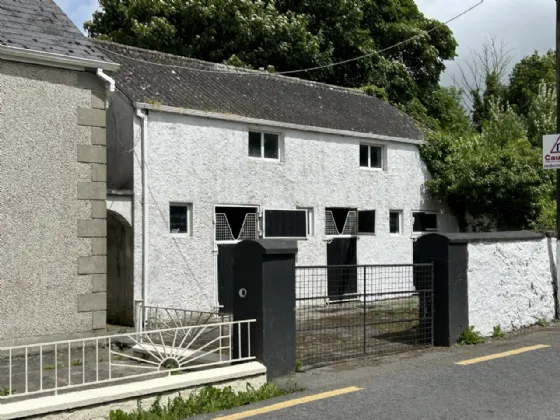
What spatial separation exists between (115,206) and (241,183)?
3151 millimetres

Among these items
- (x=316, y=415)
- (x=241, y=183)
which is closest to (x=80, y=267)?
(x=241, y=183)

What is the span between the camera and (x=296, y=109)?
17.9 meters

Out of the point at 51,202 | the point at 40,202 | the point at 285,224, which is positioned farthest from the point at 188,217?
the point at 40,202

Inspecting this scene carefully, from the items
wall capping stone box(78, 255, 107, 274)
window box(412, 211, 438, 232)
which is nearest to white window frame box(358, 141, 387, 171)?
window box(412, 211, 438, 232)

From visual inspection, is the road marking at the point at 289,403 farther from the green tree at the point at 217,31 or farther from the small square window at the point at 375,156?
the green tree at the point at 217,31

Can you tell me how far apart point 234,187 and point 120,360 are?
6003 millimetres

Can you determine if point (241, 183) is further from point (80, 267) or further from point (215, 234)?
point (80, 267)

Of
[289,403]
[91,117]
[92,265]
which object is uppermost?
[91,117]

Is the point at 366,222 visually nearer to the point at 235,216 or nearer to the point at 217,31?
the point at 235,216

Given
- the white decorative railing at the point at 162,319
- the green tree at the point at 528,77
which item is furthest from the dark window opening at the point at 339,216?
the green tree at the point at 528,77

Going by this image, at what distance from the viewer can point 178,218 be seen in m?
14.4

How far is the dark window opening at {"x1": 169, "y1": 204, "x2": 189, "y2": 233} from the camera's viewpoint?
46.9 feet

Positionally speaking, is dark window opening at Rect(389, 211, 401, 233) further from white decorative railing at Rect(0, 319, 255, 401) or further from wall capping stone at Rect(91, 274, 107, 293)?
wall capping stone at Rect(91, 274, 107, 293)

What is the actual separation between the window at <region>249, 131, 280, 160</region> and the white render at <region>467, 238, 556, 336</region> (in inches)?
249
